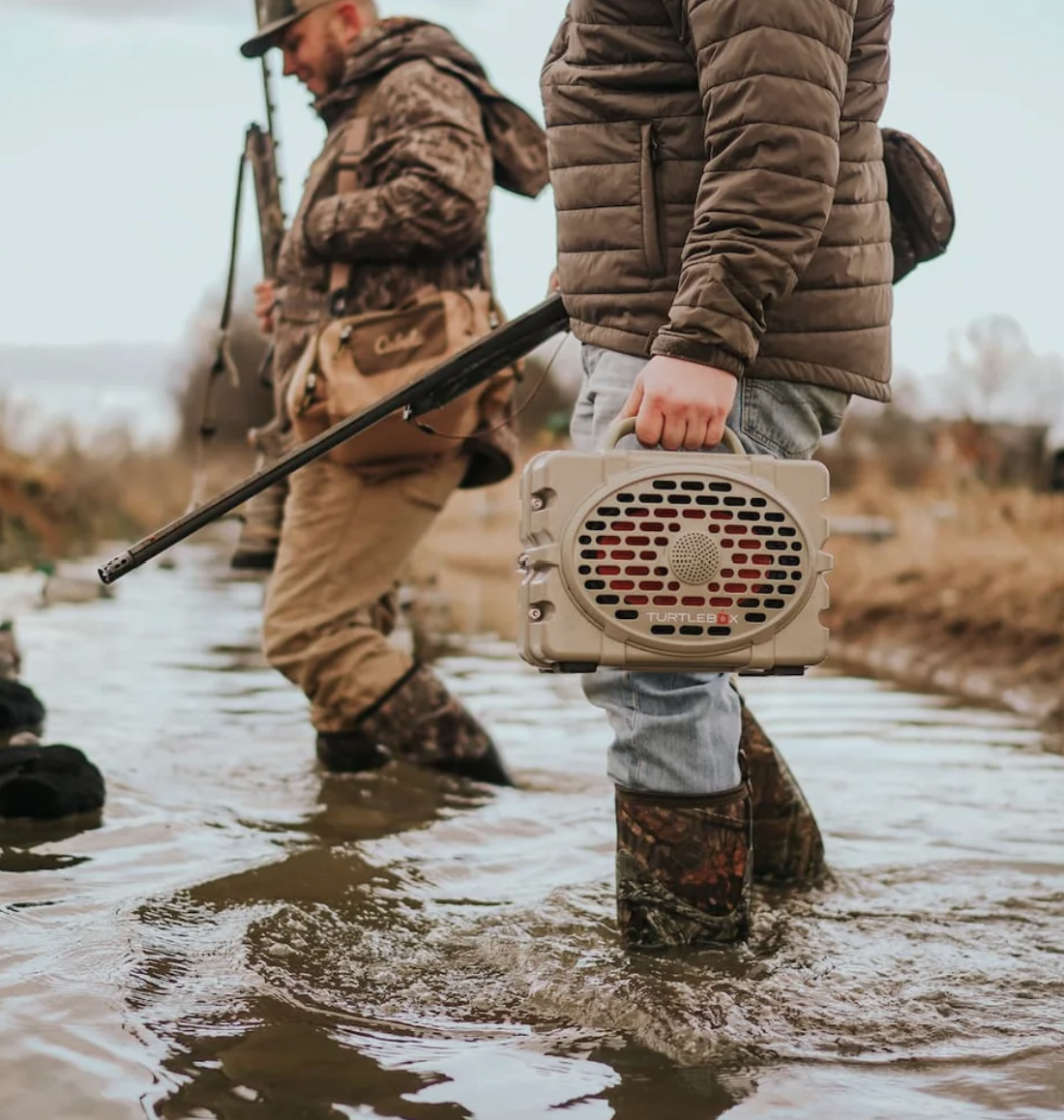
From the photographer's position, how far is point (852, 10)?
2.81 metres

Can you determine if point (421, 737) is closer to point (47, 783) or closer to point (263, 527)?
point (263, 527)

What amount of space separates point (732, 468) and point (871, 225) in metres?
0.63

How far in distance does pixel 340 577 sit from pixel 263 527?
551 mm

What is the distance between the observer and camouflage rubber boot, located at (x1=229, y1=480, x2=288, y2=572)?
5.32 m

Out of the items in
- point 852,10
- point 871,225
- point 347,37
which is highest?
point 347,37

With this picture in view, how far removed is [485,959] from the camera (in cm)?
308

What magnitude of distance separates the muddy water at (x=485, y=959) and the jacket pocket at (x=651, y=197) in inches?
50.7

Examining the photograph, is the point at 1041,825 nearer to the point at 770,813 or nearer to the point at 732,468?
the point at 770,813

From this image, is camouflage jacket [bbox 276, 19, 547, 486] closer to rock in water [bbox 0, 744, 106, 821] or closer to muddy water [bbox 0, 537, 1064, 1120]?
muddy water [bbox 0, 537, 1064, 1120]

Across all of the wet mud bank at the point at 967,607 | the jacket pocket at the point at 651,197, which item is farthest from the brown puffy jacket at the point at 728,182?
the wet mud bank at the point at 967,607

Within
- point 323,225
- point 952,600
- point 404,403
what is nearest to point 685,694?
point 404,403

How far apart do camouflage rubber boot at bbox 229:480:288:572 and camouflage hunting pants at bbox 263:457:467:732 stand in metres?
0.34

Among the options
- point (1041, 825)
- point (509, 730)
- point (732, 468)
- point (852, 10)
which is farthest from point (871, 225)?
point (509, 730)

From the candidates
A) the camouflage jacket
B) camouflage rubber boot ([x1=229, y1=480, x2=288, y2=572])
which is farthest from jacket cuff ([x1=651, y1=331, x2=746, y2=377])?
camouflage rubber boot ([x1=229, y1=480, x2=288, y2=572])
